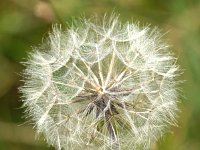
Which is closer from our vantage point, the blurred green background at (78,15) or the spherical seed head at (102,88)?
the spherical seed head at (102,88)

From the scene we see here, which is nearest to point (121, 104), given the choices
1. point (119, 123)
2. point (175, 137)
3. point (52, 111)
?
point (119, 123)

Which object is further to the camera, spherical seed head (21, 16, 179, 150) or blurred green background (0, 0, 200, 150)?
blurred green background (0, 0, 200, 150)

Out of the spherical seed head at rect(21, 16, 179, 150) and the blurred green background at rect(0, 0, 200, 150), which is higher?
the blurred green background at rect(0, 0, 200, 150)

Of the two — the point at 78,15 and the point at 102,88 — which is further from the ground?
the point at 78,15

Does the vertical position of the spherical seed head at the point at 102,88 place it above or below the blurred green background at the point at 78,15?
below

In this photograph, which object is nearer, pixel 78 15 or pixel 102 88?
pixel 102 88
